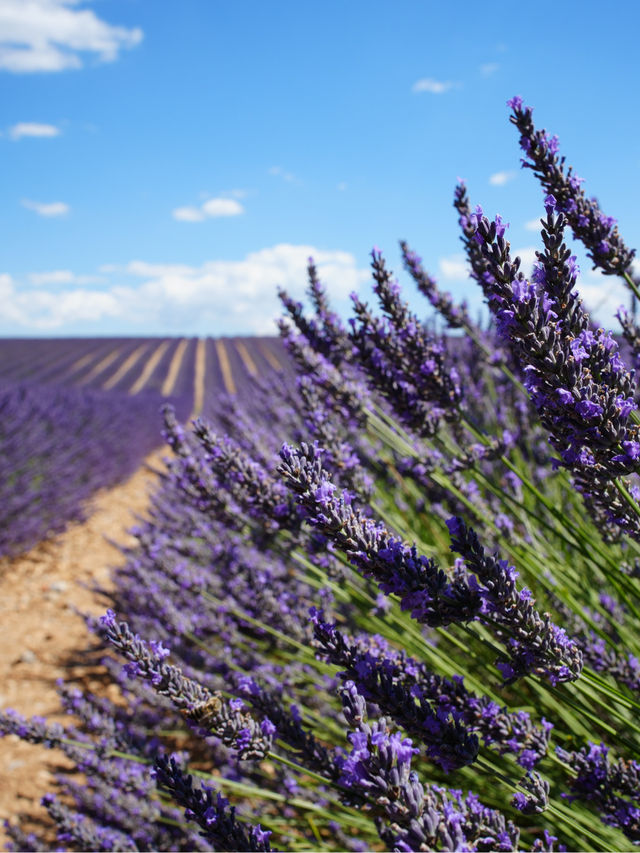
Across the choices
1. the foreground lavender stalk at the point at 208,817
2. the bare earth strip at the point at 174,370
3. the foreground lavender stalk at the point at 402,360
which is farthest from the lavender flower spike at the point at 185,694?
the bare earth strip at the point at 174,370

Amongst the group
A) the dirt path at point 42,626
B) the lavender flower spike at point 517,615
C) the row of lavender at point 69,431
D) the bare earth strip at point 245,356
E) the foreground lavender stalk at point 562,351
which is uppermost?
the bare earth strip at point 245,356

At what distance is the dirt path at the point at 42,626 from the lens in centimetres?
278

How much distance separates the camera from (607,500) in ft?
2.98

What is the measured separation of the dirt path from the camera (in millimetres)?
2779

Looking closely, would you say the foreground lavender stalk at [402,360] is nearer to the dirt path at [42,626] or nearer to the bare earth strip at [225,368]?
the dirt path at [42,626]

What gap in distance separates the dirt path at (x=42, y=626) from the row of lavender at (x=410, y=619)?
585 mm

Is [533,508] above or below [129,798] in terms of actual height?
above

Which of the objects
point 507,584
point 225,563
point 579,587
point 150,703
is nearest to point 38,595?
point 150,703

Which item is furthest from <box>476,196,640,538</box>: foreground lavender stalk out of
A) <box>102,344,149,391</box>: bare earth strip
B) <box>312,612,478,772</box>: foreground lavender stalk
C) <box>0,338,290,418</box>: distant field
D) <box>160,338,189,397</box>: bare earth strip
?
<box>102,344,149,391</box>: bare earth strip

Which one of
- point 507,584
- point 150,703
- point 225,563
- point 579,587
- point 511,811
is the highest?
point 507,584

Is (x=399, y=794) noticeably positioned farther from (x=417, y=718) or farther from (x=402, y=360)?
(x=402, y=360)

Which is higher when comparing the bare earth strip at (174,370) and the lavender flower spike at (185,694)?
the bare earth strip at (174,370)

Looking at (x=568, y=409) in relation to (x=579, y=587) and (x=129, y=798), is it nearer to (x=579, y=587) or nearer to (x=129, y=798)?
(x=579, y=587)

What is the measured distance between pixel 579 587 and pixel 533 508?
0.90m
